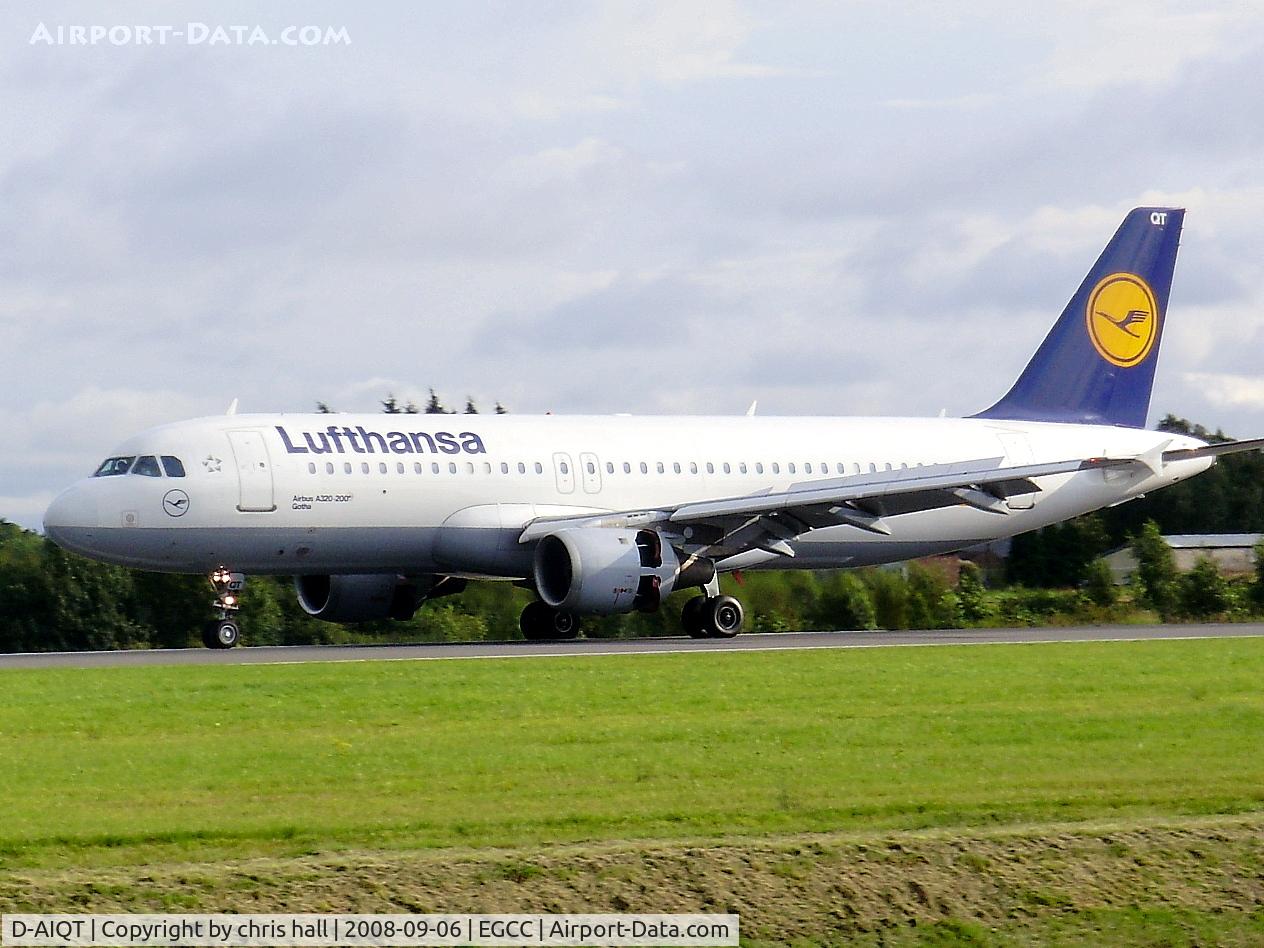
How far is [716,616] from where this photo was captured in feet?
113

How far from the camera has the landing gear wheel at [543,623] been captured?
35.9 metres

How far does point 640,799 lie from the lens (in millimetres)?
14172

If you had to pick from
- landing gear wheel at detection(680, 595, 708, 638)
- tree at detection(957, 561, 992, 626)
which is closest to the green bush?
tree at detection(957, 561, 992, 626)

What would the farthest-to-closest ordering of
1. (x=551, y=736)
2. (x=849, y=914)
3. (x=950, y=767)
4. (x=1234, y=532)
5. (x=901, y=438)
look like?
(x=1234, y=532) → (x=901, y=438) → (x=551, y=736) → (x=950, y=767) → (x=849, y=914)

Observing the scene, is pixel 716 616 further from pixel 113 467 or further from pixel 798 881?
pixel 798 881

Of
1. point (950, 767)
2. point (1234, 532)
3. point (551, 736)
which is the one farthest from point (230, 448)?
point (1234, 532)

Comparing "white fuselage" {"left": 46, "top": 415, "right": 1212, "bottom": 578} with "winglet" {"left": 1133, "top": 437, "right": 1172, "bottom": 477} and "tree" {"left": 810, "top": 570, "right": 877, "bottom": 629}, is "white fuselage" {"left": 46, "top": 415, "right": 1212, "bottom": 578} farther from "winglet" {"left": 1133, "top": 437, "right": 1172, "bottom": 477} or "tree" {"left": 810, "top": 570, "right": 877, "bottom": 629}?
"tree" {"left": 810, "top": 570, "right": 877, "bottom": 629}

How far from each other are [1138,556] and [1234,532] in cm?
2160

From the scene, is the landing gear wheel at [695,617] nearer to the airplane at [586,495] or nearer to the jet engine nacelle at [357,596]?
the airplane at [586,495]

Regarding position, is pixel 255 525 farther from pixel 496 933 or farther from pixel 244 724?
pixel 496 933

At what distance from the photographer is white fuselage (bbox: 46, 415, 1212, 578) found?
31672 mm

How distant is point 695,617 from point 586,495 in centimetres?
296

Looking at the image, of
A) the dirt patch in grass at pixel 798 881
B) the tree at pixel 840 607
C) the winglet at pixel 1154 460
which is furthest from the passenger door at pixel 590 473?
the dirt patch in grass at pixel 798 881

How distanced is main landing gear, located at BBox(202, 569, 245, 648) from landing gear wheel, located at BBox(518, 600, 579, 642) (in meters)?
5.81
